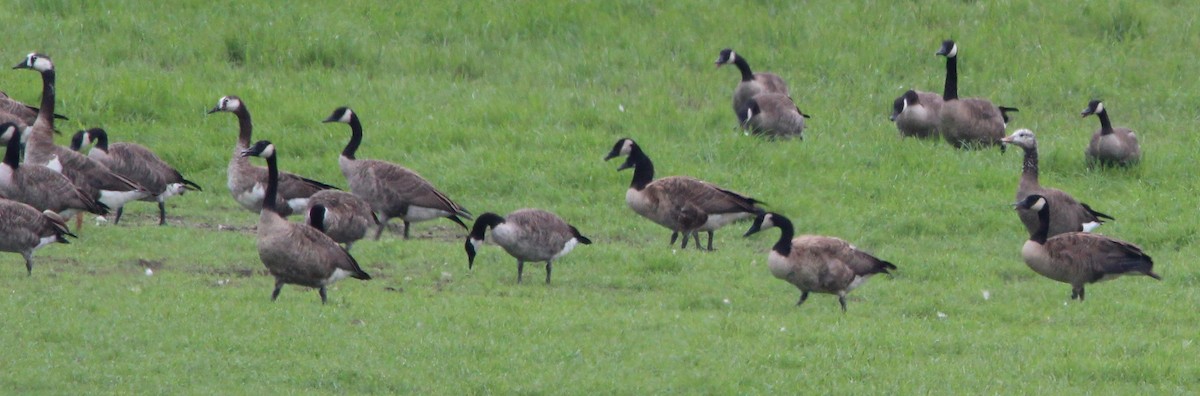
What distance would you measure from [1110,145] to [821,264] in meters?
8.31

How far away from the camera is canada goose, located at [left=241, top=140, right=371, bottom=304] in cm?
1369

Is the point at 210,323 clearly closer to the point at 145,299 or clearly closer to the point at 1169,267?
the point at 145,299

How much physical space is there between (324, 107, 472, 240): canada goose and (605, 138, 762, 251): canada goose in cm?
204

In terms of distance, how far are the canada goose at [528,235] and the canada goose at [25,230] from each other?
157 inches

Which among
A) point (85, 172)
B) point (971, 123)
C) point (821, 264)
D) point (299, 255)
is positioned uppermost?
point (299, 255)

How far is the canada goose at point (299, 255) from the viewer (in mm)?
13688

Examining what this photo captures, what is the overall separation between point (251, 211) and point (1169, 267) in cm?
1023

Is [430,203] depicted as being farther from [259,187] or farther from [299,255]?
[299,255]

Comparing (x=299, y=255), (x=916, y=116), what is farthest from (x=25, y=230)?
(x=916, y=116)

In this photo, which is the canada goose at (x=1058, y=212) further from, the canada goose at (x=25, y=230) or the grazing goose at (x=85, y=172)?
the canada goose at (x=25, y=230)

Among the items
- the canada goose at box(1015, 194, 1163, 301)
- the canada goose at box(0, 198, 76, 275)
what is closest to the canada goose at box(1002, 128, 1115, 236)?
the canada goose at box(1015, 194, 1163, 301)

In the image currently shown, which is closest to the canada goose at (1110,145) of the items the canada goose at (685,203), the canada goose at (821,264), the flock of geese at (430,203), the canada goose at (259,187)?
the flock of geese at (430,203)

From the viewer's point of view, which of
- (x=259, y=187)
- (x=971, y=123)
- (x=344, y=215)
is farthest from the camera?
(x=971, y=123)

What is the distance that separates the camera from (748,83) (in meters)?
24.2
